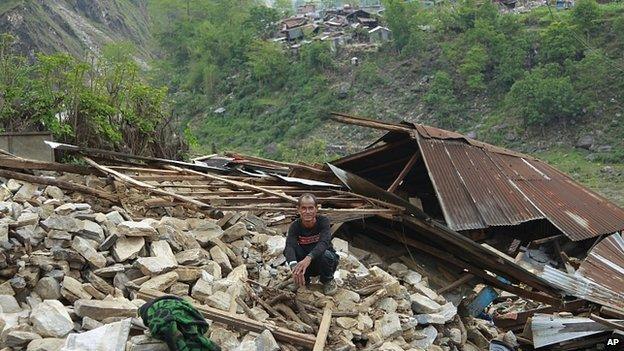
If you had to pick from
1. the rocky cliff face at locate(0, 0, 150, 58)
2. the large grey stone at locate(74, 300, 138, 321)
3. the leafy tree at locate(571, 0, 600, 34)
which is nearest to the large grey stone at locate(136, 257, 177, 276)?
the large grey stone at locate(74, 300, 138, 321)

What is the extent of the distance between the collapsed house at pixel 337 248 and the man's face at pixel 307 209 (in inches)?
21.4

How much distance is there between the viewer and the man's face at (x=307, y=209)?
17.1ft

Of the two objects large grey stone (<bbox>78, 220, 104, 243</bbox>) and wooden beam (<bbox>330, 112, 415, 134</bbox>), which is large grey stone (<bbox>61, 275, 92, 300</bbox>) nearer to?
large grey stone (<bbox>78, 220, 104, 243</bbox>)

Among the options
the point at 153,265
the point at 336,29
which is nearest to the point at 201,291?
the point at 153,265

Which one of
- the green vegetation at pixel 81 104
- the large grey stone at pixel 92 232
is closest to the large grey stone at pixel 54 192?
the large grey stone at pixel 92 232

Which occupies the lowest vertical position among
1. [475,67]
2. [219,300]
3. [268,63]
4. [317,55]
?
[475,67]

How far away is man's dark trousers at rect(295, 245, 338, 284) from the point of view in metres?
5.17

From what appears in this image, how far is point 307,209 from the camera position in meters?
5.24

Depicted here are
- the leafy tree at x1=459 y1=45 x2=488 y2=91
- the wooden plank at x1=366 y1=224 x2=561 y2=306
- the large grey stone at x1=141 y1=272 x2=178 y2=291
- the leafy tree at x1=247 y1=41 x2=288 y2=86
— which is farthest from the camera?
the leafy tree at x1=247 y1=41 x2=288 y2=86

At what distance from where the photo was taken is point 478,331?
263 inches

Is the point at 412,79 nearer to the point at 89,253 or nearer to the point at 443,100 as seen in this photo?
the point at 443,100

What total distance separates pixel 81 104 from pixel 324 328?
653cm

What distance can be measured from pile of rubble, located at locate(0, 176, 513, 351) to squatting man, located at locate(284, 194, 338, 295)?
0.49ft

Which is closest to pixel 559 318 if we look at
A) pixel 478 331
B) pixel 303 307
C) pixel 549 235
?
pixel 478 331
